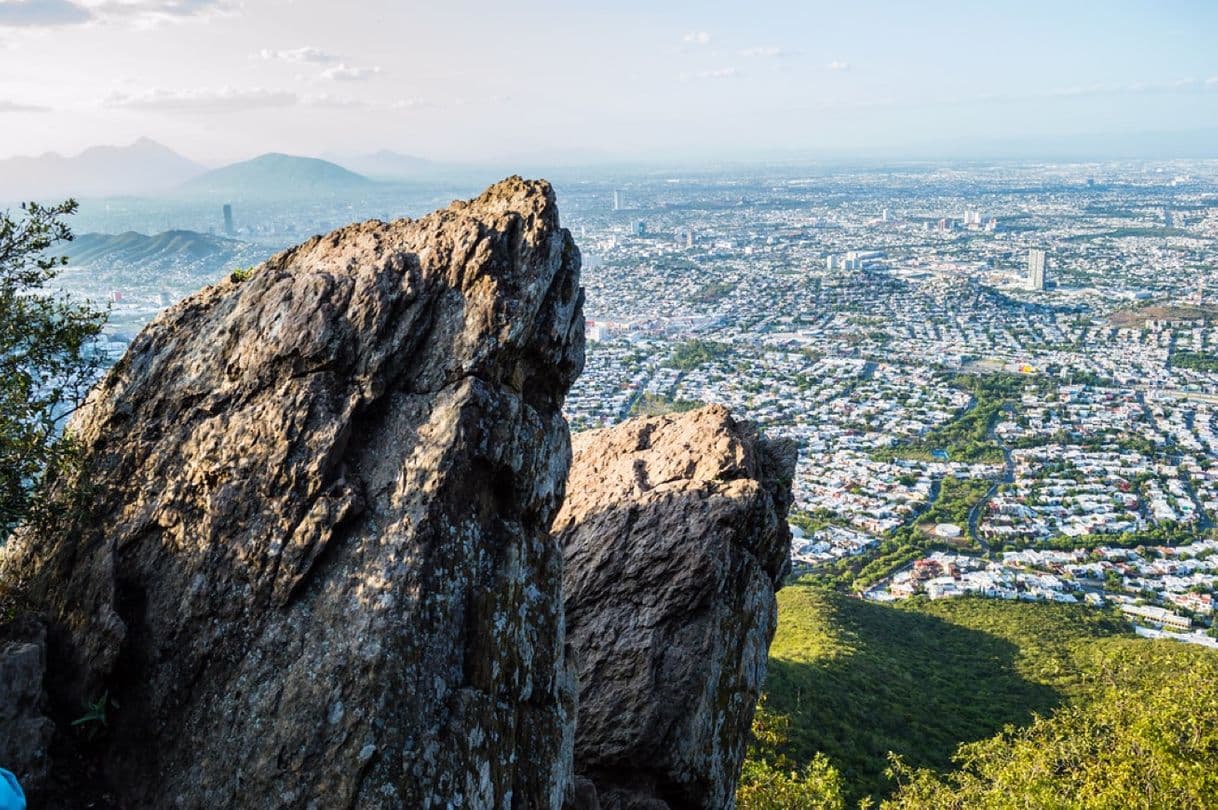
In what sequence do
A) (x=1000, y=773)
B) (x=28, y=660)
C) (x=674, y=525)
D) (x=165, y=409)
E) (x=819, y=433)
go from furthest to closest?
(x=819, y=433), (x=1000, y=773), (x=674, y=525), (x=165, y=409), (x=28, y=660)

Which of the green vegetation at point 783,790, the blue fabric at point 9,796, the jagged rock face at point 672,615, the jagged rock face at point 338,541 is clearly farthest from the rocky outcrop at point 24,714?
the green vegetation at point 783,790

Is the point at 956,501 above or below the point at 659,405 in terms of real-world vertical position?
below

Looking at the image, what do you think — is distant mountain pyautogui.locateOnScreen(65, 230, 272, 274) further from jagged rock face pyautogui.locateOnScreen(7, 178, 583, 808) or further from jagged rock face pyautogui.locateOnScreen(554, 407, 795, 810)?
jagged rock face pyautogui.locateOnScreen(7, 178, 583, 808)

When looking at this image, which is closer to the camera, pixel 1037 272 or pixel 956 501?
pixel 956 501

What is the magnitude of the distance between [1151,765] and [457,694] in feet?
44.2

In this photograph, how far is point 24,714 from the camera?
22.2 ft

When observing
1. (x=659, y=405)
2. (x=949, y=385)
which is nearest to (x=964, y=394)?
(x=949, y=385)

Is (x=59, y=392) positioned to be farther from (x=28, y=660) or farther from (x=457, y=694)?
(x=457, y=694)

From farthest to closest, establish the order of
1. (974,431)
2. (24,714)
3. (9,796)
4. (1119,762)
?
(974,431) < (1119,762) < (24,714) < (9,796)

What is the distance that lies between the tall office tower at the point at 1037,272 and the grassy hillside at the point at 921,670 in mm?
103321

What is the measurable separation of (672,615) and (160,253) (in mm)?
113734

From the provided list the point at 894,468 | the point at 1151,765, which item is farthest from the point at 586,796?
the point at 894,468

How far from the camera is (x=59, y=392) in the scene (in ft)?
28.7

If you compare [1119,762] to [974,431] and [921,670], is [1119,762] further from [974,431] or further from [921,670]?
[974,431]
